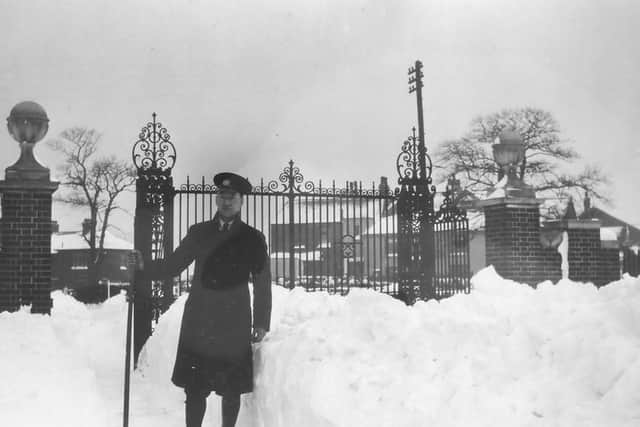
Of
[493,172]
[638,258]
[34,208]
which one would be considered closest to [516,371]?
[34,208]

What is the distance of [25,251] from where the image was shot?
765cm

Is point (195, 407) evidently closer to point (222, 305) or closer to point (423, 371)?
point (222, 305)

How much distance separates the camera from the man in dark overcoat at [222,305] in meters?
4.24

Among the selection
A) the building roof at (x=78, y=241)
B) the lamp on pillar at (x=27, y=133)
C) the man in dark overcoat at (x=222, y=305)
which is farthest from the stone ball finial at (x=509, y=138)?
the building roof at (x=78, y=241)

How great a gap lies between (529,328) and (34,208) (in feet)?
21.0

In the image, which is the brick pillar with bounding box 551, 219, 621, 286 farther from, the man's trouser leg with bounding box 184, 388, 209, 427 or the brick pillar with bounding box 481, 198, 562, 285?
the man's trouser leg with bounding box 184, 388, 209, 427

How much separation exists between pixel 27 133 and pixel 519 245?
22.8 feet

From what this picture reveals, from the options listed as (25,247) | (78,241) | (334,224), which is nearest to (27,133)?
(25,247)

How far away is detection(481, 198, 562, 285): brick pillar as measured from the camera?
8.96 meters

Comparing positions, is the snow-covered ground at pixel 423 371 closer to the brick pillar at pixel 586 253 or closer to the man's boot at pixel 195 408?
the man's boot at pixel 195 408

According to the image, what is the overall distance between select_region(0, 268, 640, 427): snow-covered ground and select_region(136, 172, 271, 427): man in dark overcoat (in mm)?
272

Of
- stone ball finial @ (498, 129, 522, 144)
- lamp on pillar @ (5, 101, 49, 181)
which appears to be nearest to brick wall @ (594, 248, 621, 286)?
stone ball finial @ (498, 129, 522, 144)

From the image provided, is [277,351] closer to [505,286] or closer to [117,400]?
[117,400]

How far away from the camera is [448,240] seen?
9.68 meters
